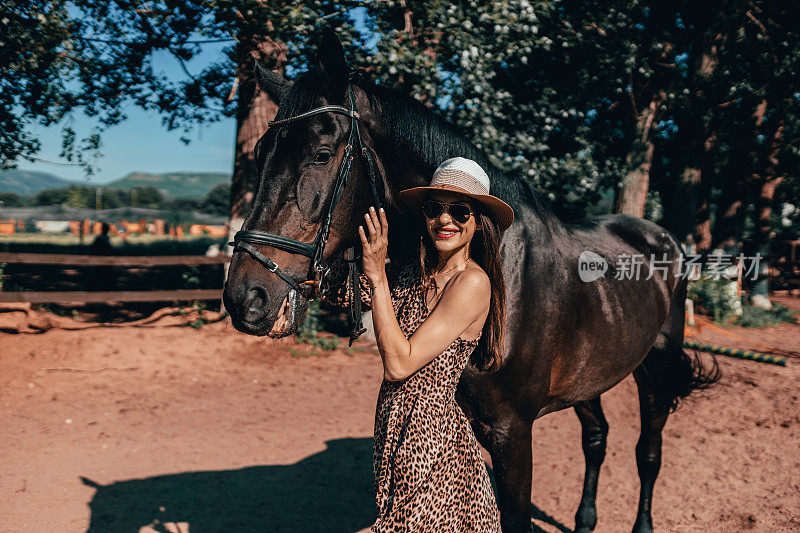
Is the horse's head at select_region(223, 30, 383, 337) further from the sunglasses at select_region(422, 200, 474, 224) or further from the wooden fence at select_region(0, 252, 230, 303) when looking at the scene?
the wooden fence at select_region(0, 252, 230, 303)

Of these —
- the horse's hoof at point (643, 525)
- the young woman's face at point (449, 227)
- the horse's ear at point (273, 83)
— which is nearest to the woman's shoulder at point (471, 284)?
the young woman's face at point (449, 227)

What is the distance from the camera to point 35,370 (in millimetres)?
6867

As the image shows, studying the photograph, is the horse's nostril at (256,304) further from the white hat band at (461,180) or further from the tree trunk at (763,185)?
the tree trunk at (763,185)

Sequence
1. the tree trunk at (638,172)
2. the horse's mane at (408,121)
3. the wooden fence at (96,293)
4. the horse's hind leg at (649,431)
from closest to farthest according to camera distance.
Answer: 1. the horse's mane at (408,121)
2. the horse's hind leg at (649,431)
3. the wooden fence at (96,293)
4. the tree trunk at (638,172)

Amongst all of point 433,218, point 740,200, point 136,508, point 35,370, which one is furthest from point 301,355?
point 740,200

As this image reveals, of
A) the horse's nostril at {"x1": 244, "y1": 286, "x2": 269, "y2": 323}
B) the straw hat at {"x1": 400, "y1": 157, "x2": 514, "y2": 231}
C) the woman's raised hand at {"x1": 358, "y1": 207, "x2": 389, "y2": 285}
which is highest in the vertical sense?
the straw hat at {"x1": 400, "y1": 157, "x2": 514, "y2": 231}

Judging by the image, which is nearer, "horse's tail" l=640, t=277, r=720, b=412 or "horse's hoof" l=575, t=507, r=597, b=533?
"horse's hoof" l=575, t=507, r=597, b=533

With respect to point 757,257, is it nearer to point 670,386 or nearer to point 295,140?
point 670,386

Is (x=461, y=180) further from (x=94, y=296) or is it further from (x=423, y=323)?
(x=94, y=296)

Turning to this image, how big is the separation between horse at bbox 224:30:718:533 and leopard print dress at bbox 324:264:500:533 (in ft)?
1.32

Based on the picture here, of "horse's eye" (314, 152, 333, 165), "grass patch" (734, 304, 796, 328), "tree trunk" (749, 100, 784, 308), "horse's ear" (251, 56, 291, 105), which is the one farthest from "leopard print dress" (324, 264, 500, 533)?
"tree trunk" (749, 100, 784, 308)

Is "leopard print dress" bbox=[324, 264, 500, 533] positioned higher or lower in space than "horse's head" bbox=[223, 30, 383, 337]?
lower

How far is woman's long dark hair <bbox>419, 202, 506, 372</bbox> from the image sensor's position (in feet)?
5.59

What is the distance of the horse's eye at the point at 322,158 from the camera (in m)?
1.80
